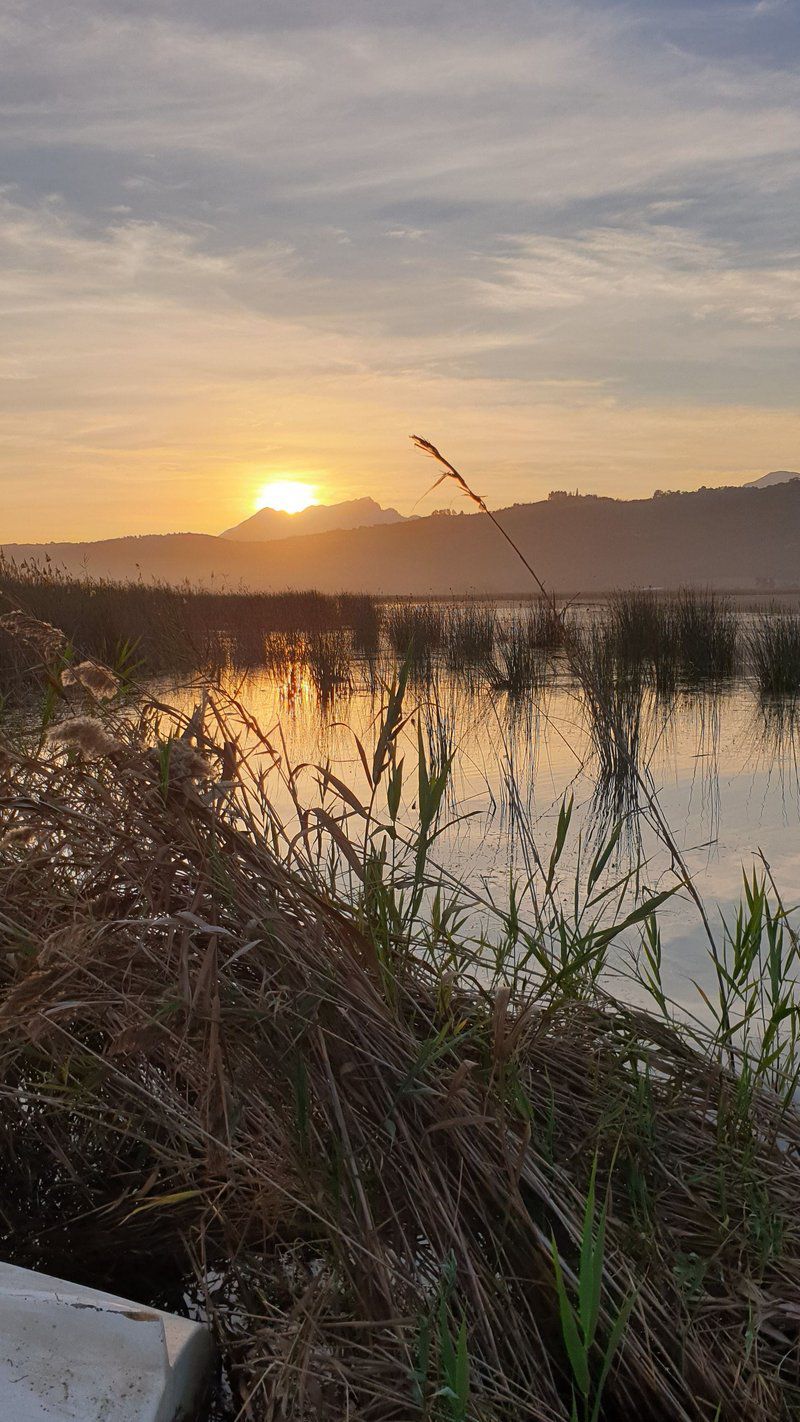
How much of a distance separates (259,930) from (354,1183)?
388 millimetres

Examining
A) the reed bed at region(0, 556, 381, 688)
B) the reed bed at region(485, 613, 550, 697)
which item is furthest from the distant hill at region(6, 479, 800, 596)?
the reed bed at region(485, 613, 550, 697)

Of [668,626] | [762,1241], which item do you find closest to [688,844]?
[762,1241]

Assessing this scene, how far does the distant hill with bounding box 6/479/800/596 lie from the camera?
108188 millimetres

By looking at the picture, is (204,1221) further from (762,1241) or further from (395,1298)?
(762,1241)

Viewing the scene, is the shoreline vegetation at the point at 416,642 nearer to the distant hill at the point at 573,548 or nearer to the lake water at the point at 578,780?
the lake water at the point at 578,780

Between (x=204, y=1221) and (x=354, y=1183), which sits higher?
(x=354, y=1183)

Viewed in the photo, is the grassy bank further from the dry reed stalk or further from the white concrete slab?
the white concrete slab

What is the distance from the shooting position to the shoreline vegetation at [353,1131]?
1545mm

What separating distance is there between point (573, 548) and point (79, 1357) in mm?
119836

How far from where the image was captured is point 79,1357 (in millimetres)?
1379

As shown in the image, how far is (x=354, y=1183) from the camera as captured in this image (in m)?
1.58

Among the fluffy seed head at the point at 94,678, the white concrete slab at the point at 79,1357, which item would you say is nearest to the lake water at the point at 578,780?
the fluffy seed head at the point at 94,678

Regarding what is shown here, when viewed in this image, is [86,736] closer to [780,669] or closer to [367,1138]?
[367,1138]

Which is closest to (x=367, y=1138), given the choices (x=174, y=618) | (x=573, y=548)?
(x=174, y=618)
